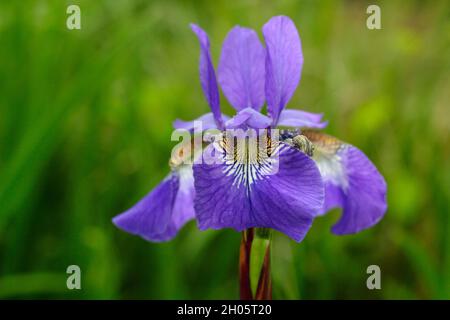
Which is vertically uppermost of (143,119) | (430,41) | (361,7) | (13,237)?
(361,7)

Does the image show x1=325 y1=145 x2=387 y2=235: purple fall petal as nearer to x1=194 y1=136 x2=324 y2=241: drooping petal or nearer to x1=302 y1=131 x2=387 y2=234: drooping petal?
x1=302 y1=131 x2=387 y2=234: drooping petal

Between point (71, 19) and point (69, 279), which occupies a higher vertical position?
point (71, 19)

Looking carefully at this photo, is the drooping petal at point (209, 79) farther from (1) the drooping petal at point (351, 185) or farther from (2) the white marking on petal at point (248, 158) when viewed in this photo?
(1) the drooping petal at point (351, 185)

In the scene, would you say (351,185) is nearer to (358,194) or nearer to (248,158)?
(358,194)

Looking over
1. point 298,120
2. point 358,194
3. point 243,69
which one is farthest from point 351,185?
point 243,69

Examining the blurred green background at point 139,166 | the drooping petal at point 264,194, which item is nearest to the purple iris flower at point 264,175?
the drooping petal at point 264,194
